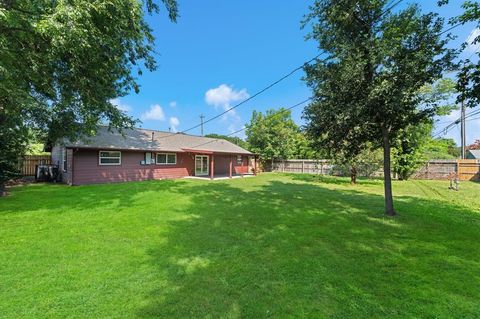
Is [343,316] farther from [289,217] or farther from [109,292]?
[289,217]

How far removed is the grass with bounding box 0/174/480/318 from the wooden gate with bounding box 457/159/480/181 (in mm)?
15523

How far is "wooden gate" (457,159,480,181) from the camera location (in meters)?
19.1

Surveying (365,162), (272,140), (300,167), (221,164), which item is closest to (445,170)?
(365,162)

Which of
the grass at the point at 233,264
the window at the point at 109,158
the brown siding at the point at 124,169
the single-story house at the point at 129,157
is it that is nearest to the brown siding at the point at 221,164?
the single-story house at the point at 129,157

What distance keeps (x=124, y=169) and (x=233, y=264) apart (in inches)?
545

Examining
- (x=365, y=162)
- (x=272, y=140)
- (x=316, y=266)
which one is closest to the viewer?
(x=316, y=266)

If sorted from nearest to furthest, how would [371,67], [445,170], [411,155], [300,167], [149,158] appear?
[371,67]
[149,158]
[411,155]
[445,170]
[300,167]

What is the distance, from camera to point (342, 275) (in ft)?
12.1

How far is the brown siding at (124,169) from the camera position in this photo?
13.9 metres

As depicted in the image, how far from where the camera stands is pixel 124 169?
1590 cm

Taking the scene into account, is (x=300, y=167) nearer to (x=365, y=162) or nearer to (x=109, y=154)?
(x=365, y=162)

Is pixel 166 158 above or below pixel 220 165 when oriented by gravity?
above

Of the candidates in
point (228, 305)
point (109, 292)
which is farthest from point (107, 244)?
point (228, 305)

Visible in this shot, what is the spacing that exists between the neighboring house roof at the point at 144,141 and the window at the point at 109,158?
455 mm
